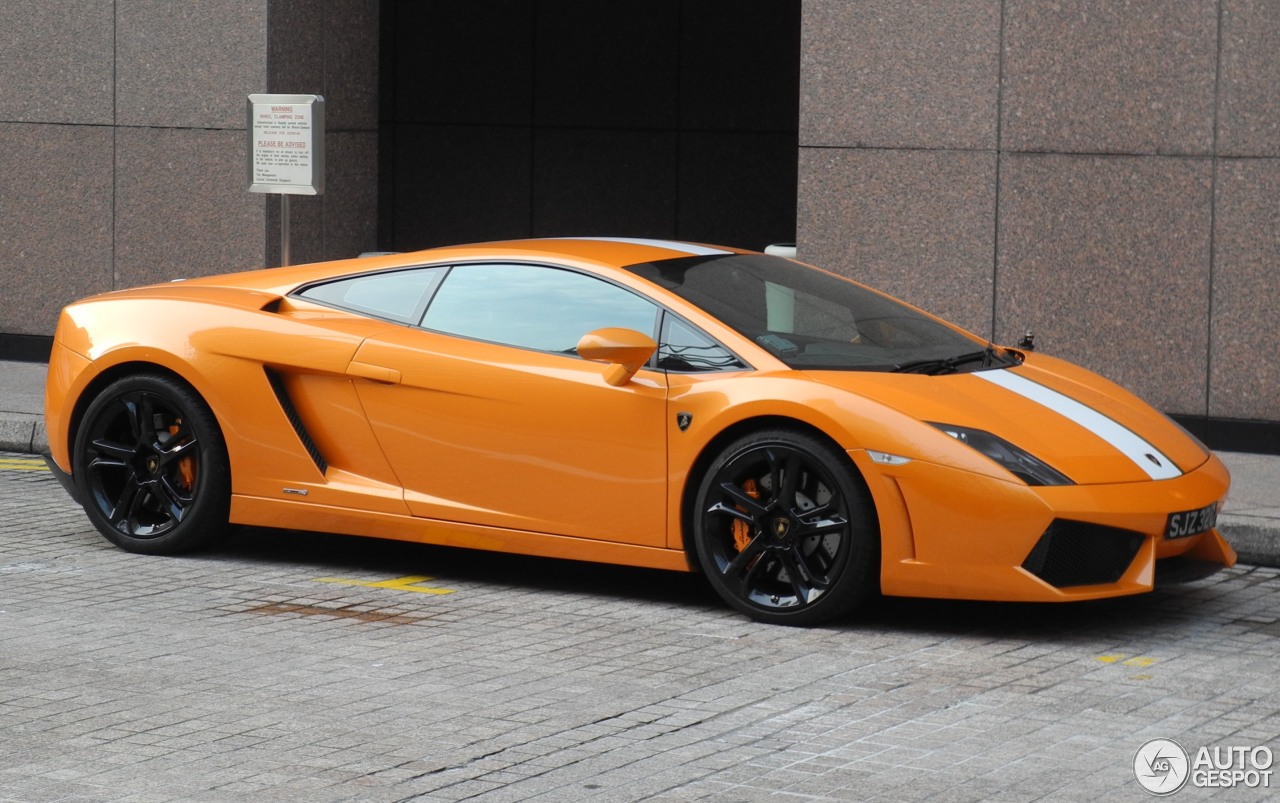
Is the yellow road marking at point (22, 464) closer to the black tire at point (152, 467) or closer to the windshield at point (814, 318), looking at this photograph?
the black tire at point (152, 467)

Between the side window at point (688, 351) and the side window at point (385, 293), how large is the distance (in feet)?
3.39

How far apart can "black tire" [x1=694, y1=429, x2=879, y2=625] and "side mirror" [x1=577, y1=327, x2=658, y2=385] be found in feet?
Result: 1.43

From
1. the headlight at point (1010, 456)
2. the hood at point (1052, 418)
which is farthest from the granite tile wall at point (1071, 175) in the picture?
the headlight at point (1010, 456)

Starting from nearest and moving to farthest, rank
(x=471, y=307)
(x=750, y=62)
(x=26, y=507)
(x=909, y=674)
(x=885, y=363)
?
1. (x=909, y=674)
2. (x=885, y=363)
3. (x=471, y=307)
4. (x=26, y=507)
5. (x=750, y=62)

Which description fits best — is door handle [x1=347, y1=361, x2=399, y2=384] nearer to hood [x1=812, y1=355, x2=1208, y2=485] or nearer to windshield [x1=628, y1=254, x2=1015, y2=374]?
windshield [x1=628, y1=254, x2=1015, y2=374]

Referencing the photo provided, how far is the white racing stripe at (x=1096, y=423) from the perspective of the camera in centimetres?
651

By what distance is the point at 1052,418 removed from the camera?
6.55 metres

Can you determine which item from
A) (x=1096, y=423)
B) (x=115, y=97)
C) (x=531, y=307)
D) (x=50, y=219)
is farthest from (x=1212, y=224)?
(x=50, y=219)

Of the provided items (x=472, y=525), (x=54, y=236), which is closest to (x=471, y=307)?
(x=472, y=525)

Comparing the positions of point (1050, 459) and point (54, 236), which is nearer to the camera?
point (1050, 459)

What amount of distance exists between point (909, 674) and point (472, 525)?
1.89 m

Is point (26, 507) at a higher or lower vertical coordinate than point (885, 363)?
lower

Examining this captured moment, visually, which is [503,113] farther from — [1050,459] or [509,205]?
[1050,459]

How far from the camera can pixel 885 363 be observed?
22.1ft
